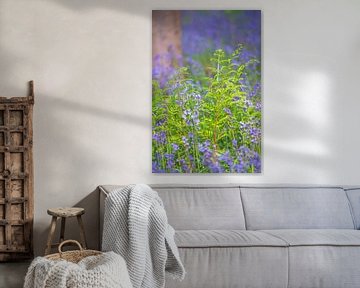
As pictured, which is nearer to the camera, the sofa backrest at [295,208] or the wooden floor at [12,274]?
the wooden floor at [12,274]

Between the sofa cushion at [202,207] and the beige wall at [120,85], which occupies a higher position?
the beige wall at [120,85]

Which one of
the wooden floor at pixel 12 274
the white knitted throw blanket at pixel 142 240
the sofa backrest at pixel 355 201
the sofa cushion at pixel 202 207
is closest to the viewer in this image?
the white knitted throw blanket at pixel 142 240

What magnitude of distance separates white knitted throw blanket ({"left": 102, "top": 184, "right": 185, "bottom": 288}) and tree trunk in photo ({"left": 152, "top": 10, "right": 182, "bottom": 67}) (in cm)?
137

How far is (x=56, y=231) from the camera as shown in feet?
12.6

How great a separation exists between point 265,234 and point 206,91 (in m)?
1.28

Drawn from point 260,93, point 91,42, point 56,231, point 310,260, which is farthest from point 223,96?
point 56,231

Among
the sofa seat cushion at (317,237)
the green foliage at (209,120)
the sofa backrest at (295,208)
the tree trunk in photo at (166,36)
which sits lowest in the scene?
the sofa seat cushion at (317,237)

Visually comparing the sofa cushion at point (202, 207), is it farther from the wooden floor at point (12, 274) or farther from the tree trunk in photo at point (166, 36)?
the wooden floor at point (12, 274)

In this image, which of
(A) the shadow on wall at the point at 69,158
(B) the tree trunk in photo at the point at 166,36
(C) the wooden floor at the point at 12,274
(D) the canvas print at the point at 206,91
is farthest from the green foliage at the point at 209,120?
(C) the wooden floor at the point at 12,274

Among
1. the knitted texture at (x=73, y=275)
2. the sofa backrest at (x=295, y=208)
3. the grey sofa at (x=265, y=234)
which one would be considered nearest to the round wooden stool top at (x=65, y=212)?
the grey sofa at (x=265, y=234)

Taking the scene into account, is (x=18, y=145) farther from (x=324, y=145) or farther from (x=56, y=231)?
(x=324, y=145)

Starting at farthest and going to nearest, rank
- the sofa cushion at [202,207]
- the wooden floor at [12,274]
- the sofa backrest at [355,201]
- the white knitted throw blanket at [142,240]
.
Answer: the sofa backrest at [355,201] → the sofa cushion at [202,207] → the wooden floor at [12,274] → the white knitted throw blanket at [142,240]

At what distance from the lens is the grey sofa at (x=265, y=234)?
9.99 ft

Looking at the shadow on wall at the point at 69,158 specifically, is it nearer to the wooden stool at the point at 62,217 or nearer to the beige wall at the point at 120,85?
the beige wall at the point at 120,85
